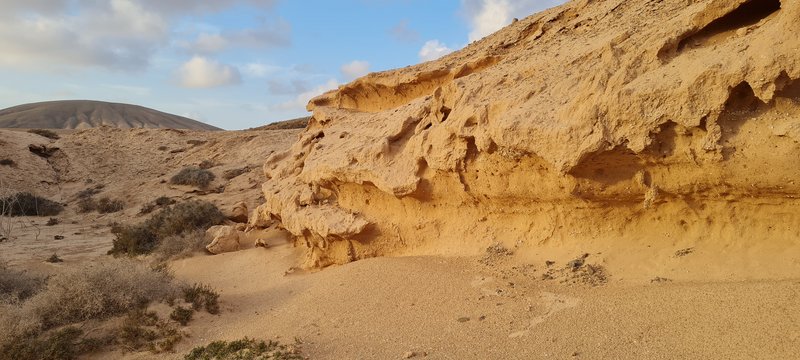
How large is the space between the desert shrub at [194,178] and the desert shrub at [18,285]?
1040cm

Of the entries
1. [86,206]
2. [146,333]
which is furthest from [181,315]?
[86,206]

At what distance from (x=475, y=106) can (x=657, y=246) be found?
7.47 ft

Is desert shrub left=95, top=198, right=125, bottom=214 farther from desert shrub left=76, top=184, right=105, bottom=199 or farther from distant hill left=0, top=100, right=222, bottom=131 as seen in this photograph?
distant hill left=0, top=100, right=222, bottom=131

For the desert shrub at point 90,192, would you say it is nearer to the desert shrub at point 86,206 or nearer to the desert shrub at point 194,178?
the desert shrub at point 86,206

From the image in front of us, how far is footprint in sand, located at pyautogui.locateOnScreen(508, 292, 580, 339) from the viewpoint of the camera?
4.10 m

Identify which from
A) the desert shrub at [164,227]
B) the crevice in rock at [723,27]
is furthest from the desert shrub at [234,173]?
the crevice in rock at [723,27]

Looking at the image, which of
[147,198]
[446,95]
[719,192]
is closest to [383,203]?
[446,95]

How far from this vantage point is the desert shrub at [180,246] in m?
9.52

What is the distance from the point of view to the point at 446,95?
654 centimetres

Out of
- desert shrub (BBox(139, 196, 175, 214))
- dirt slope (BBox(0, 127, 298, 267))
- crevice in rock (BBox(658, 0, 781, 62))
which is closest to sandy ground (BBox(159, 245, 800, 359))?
crevice in rock (BBox(658, 0, 781, 62))

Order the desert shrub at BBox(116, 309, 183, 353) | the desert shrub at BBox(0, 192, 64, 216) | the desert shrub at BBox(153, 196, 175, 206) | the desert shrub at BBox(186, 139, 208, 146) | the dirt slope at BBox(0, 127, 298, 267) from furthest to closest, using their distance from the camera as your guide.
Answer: the desert shrub at BBox(186, 139, 208, 146)
the desert shrub at BBox(0, 192, 64, 216)
the desert shrub at BBox(153, 196, 175, 206)
the dirt slope at BBox(0, 127, 298, 267)
the desert shrub at BBox(116, 309, 183, 353)

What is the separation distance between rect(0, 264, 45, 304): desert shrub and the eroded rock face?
341cm

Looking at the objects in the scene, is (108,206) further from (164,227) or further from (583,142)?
(583,142)

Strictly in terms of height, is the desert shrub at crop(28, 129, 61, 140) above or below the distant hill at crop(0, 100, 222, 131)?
below
